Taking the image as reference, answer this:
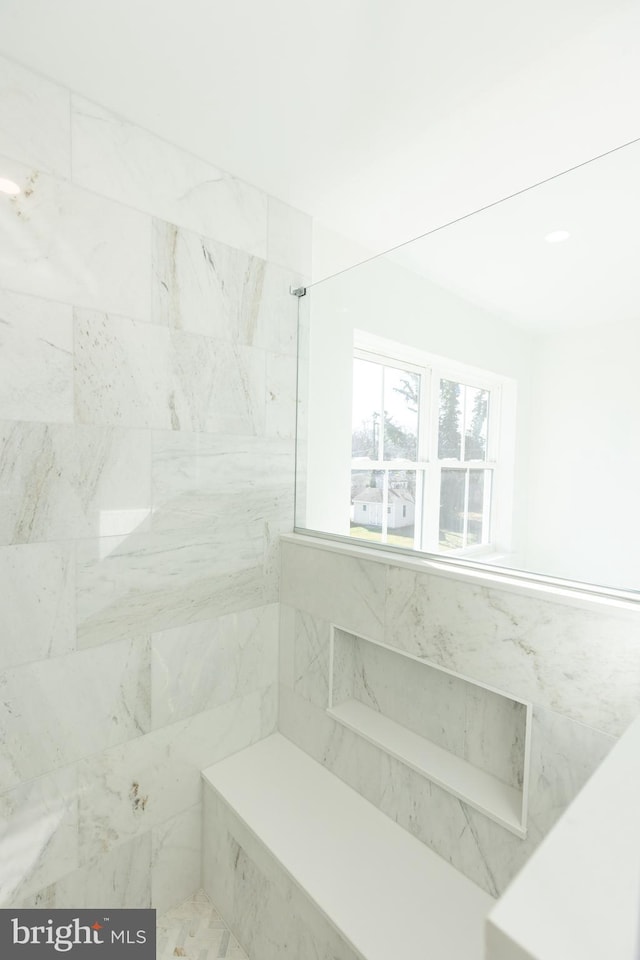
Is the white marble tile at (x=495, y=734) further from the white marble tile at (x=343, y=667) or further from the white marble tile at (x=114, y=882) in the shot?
the white marble tile at (x=114, y=882)

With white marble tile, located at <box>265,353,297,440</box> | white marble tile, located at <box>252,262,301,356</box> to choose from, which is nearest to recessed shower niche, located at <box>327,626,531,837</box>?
white marble tile, located at <box>265,353,297,440</box>

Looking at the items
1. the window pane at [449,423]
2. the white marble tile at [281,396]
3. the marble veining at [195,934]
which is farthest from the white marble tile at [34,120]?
the marble veining at [195,934]

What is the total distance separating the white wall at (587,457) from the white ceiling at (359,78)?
0.65 metres

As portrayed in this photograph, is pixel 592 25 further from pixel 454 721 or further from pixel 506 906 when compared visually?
pixel 454 721

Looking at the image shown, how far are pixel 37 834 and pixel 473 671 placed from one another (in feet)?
4.17

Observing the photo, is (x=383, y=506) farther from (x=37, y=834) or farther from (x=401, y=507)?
(x=37, y=834)

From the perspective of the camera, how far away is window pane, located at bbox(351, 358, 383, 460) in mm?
1716

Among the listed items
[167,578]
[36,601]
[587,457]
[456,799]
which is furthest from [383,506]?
[36,601]

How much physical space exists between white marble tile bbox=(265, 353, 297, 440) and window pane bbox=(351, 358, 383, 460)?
248 millimetres

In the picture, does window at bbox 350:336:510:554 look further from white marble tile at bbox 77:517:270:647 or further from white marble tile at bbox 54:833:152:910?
white marble tile at bbox 54:833:152:910

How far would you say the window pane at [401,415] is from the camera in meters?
1.61

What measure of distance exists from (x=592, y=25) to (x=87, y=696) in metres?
2.14

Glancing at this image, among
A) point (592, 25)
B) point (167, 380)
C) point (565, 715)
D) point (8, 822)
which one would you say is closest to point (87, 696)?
point (8, 822)

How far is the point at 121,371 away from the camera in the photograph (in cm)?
138
